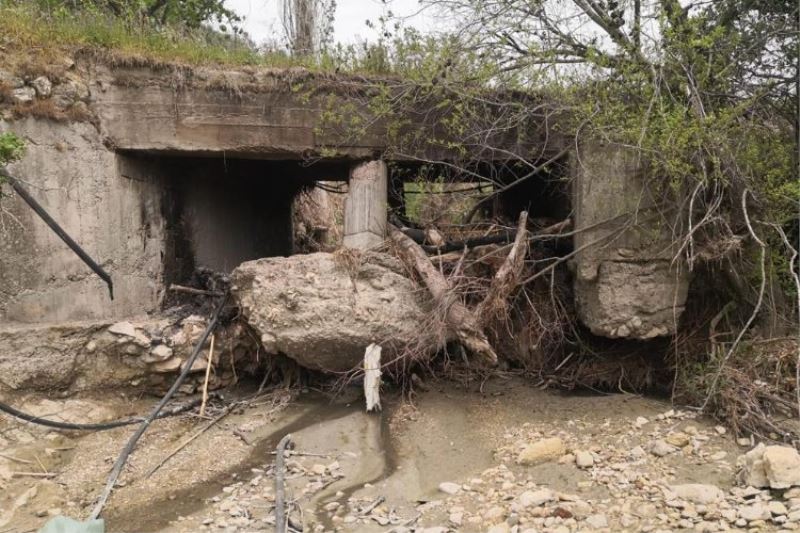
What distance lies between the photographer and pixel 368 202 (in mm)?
5434

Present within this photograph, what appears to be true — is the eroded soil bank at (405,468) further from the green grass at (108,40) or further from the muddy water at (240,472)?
the green grass at (108,40)

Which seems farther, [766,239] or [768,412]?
[766,239]

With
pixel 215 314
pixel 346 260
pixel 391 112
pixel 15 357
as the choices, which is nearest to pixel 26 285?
pixel 15 357

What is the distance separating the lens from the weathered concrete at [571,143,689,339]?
15.9 feet

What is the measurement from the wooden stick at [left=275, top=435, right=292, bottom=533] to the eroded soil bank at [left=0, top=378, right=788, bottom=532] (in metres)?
0.08

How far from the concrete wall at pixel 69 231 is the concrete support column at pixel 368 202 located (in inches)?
70.6

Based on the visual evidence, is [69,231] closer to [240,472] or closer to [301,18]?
[240,472]

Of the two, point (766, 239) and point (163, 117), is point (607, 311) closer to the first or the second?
point (766, 239)

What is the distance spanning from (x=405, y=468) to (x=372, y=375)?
92 centimetres

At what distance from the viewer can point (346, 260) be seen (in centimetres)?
515

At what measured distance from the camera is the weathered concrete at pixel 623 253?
4.84 metres

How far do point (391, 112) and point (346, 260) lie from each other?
128 cm

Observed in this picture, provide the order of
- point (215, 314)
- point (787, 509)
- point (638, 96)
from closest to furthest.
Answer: point (787, 509), point (638, 96), point (215, 314)

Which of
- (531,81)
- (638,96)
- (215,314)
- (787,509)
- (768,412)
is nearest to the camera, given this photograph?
(787,509)
